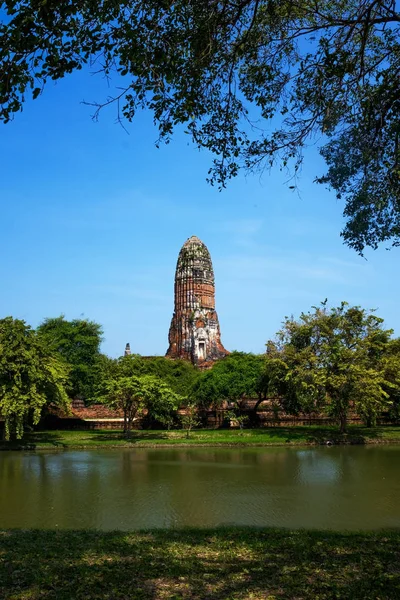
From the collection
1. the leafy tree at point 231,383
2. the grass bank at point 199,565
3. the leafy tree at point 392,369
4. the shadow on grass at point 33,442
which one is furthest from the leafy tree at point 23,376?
the leafy tree at point 392,369

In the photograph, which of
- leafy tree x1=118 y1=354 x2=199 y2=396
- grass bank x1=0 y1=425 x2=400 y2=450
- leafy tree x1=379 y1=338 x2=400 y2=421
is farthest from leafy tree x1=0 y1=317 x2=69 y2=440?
leafy tree x1=379 y1=338 x2=400 y2=421

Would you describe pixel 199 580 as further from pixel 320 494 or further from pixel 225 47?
pixel 320 494

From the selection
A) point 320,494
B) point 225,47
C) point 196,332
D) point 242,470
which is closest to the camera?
point 225,47

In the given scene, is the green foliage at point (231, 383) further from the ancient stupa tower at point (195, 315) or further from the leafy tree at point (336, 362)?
the ancient stupa tower at point (195, 315)

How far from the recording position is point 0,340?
2288 cm

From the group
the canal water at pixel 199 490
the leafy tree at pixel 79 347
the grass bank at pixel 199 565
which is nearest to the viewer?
the grass bank at pixel 199 565

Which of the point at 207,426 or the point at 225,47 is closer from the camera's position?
the point at 225,47

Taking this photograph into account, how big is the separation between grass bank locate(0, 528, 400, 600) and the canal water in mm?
1970

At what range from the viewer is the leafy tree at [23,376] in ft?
70.9

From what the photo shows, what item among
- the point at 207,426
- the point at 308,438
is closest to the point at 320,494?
the point at 308,438

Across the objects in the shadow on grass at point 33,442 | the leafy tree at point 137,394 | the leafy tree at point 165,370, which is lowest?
the shadow on grass at point 33,442

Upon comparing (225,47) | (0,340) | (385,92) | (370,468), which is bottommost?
(370,468)

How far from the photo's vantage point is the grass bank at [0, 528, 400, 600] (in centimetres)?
487

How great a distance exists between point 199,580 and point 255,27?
7113 millimetres
